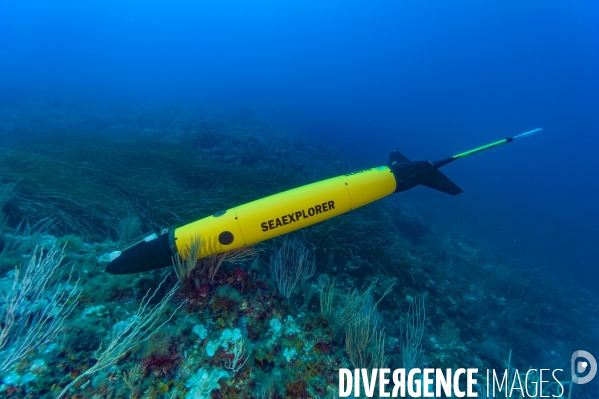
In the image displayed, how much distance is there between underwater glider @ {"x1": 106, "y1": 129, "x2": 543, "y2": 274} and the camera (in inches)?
127

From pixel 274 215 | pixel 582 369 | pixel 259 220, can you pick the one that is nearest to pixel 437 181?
pixel 274 215

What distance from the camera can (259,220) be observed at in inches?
140

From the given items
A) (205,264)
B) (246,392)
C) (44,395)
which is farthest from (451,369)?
(44,395)

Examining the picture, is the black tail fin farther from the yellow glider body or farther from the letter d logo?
the letter d logo

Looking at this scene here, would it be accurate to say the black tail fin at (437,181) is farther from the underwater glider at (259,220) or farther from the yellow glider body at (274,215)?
the yellow glider body at (274,215)

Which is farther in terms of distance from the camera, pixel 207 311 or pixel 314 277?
pixel 314 277

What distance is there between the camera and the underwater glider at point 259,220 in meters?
3.21

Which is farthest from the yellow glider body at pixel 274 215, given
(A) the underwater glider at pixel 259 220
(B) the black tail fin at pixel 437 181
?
(B) the black tail fin at pixel 437 181

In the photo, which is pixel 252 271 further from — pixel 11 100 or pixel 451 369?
pixel 11 100

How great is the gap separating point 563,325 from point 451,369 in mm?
8559

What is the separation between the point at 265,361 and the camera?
2438 mm

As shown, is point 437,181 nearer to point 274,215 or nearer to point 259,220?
point 274,215

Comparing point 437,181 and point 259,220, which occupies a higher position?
point 437,181

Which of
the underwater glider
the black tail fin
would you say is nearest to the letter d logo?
the black tail fin
